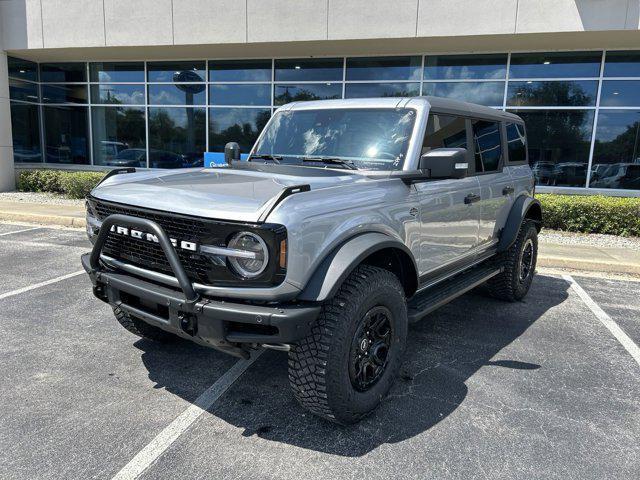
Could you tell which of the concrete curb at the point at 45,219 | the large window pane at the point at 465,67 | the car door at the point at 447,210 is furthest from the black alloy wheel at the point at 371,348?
the large window pane at the point at 465,67

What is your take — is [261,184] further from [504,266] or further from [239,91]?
[239,91]

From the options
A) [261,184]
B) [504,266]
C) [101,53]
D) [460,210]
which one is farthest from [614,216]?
[101,53]

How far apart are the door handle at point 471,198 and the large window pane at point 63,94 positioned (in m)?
14.5

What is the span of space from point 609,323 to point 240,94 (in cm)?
1114

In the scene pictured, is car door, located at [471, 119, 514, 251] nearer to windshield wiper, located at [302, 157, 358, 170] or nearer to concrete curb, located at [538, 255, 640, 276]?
windshield wiper, located at [302, 157, 358, 170]

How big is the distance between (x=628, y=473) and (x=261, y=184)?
2.63m

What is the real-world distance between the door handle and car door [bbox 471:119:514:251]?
0.43 feet

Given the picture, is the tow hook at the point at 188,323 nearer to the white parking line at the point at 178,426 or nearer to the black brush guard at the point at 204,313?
the black brush guard at the point at 204,313

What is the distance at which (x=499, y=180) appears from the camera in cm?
493

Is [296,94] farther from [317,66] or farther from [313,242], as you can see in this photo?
[313,242]

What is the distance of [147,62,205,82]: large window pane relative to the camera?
13.9 meters

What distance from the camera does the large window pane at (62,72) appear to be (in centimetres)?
1507

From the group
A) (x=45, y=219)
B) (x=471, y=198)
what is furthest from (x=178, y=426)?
(x=45, y=219)

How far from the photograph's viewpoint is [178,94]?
1416 cm
